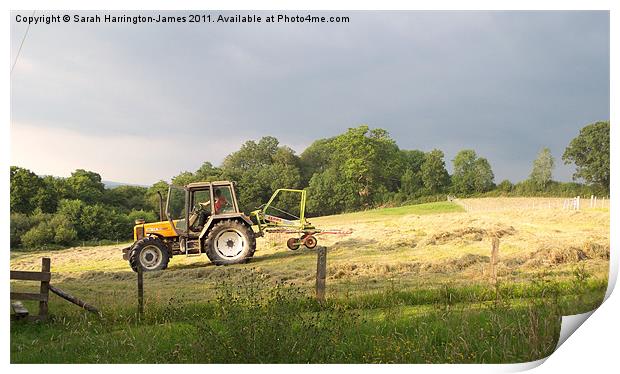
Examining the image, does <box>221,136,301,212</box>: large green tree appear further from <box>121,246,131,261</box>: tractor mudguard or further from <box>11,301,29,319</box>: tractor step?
<box>11,301,29,319</box>: tractor step

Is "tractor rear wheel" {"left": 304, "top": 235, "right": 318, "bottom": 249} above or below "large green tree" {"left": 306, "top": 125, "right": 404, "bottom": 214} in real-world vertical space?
below

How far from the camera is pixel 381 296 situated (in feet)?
25.6

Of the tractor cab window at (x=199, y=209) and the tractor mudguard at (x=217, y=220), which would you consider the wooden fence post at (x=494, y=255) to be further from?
the tractor cab window at (x=199, y=209)

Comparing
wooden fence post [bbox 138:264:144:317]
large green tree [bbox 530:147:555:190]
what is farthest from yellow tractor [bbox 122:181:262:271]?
large green tree [bbox 530:147:555:190]

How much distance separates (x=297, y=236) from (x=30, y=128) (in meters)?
3.15

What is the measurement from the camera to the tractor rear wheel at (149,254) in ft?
25.7

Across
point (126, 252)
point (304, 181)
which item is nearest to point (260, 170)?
point (304, 181)

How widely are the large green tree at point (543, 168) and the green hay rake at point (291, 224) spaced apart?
2401mm

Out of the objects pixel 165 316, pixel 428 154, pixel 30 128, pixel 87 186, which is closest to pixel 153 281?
pixel 165 316

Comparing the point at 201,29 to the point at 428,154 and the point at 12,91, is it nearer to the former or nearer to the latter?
the point at 12,91

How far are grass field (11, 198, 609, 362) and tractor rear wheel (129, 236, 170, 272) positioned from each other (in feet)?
0.33

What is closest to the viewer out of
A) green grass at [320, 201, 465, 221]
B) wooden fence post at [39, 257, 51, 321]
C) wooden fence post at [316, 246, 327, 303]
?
wooden fence post at [39, 257, 51, 321]

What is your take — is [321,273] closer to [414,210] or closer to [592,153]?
[414,210]

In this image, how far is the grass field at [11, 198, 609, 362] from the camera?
283 inches
